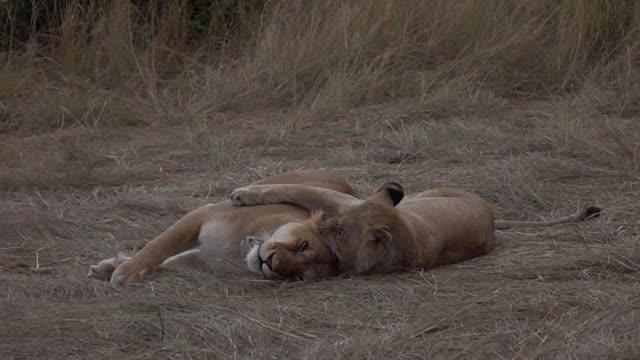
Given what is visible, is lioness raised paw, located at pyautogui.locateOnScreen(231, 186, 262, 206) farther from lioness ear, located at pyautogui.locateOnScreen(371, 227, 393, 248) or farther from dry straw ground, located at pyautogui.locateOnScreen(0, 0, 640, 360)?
lioness ear, located at pyautogui.locateOnScreen(371, 227, 393, 248)

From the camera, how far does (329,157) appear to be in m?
7.73

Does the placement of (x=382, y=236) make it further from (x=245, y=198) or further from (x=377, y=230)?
(x=245, y=198)

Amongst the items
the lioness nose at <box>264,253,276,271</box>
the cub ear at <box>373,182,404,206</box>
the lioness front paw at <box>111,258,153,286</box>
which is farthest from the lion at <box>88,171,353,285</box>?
the cub ear at <box>373,182,404,206</box>

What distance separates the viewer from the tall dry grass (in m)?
8.93

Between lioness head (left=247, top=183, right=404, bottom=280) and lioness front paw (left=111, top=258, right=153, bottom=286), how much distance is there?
17.2 inches

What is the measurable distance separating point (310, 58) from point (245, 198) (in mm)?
4060

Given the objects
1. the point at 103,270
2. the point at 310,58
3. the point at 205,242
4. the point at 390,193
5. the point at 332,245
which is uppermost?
the point at 390,193

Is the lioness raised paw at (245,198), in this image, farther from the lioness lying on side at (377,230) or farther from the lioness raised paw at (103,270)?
the lioness raised paw at (103,270)

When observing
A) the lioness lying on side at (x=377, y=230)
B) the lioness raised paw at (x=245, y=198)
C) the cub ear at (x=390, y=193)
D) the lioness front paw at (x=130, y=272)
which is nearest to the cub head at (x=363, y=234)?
the lioness lying on side at (x=377, y=230)

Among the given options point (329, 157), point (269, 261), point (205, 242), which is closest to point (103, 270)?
point (205, 242)

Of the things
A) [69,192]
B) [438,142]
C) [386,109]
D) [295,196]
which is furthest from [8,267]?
[386,109]

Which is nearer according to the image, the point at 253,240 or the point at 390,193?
the point at 253,240

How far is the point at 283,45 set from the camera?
31.0 feet

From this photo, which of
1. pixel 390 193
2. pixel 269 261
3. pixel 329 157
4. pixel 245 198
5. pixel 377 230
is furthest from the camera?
pixel 329 157
